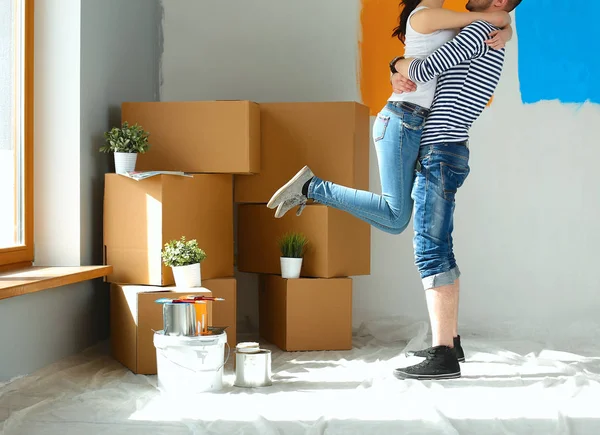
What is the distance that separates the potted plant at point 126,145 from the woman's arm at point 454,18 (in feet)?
3.66

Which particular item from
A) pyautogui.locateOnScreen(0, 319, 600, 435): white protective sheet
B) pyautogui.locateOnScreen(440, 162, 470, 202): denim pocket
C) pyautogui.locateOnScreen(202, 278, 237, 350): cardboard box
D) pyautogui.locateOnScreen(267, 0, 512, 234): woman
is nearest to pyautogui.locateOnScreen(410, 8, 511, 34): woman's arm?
pyautogui.locateOnScreen(267, 0, 512, 234): woman

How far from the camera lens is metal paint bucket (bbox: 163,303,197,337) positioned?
217 centimetres

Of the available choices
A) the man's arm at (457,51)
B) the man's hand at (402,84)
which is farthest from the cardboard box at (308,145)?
the man's arm at (457,51)

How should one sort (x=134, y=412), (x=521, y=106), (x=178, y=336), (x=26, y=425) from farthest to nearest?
(x=521, y=106), (x=178, y=336), (x=134, y=412), (x=26, y=425)

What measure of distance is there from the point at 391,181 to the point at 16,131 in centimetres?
130

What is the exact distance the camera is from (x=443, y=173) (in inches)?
90.4

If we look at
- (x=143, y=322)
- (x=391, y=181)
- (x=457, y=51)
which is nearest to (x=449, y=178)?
(x=391, y=181)

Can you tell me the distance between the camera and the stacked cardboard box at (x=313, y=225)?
9.41ft

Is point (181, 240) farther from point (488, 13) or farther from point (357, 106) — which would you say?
point (488, 13)

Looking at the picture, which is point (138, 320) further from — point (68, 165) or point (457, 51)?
point (457, 51)

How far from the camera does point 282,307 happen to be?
9.51 ft

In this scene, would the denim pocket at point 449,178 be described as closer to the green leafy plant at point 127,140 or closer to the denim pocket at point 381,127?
the denim pocket at point 381,127

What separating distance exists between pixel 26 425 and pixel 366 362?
4.05 feet

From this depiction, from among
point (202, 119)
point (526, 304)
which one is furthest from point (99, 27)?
point (526, 304)
